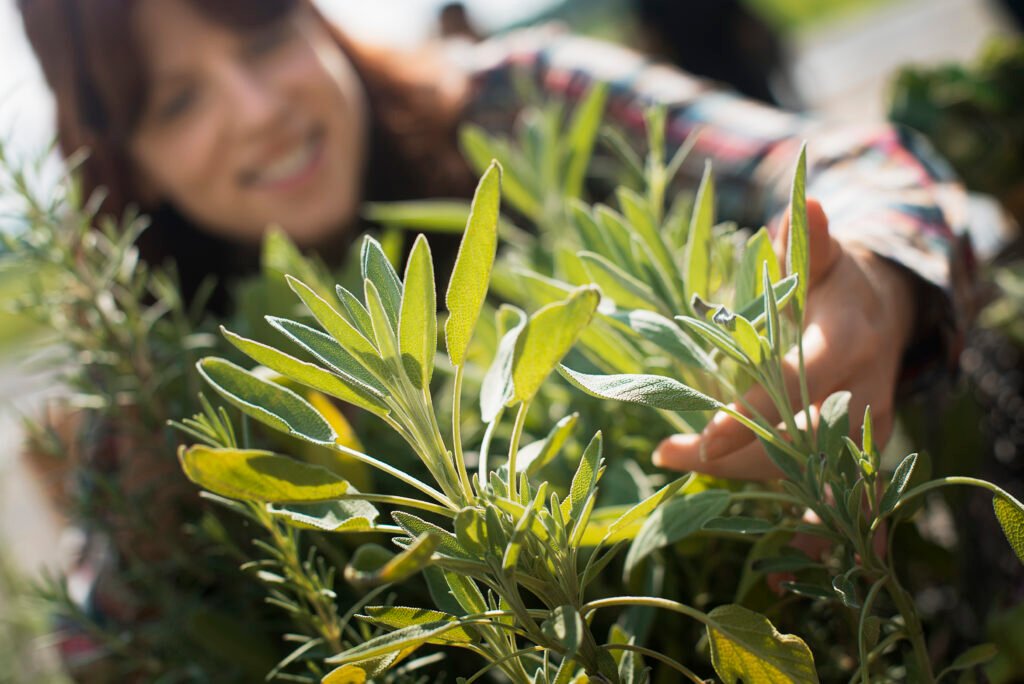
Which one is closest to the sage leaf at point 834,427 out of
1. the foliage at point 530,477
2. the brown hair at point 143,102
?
the foliage at point 530,477

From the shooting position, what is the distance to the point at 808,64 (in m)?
4.07

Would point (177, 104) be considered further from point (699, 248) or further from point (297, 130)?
point (699, 248)

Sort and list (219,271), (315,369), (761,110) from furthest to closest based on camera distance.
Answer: (219,271), (761,110), (315,369)

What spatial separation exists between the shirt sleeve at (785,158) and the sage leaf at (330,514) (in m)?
0.25

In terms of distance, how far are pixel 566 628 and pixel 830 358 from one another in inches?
6.2

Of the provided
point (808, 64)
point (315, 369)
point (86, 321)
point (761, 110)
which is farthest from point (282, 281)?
point (808, 64)

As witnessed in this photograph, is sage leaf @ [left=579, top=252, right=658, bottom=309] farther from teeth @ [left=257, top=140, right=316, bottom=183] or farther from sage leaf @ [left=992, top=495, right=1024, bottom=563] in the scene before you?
teeth @ [left=257, top=140, right=316, bottom=183]

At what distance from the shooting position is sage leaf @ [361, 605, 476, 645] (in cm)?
24

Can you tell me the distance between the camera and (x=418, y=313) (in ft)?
0.77

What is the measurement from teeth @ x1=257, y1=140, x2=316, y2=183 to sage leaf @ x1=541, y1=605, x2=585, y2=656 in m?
0.71

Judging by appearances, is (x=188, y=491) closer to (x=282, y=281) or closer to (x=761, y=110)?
(x=282, y=281)

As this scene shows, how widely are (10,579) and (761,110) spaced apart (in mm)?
762

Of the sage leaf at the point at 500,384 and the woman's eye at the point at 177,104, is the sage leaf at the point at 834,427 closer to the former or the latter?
the sage leaf at the point at 500,384

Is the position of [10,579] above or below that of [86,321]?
below
